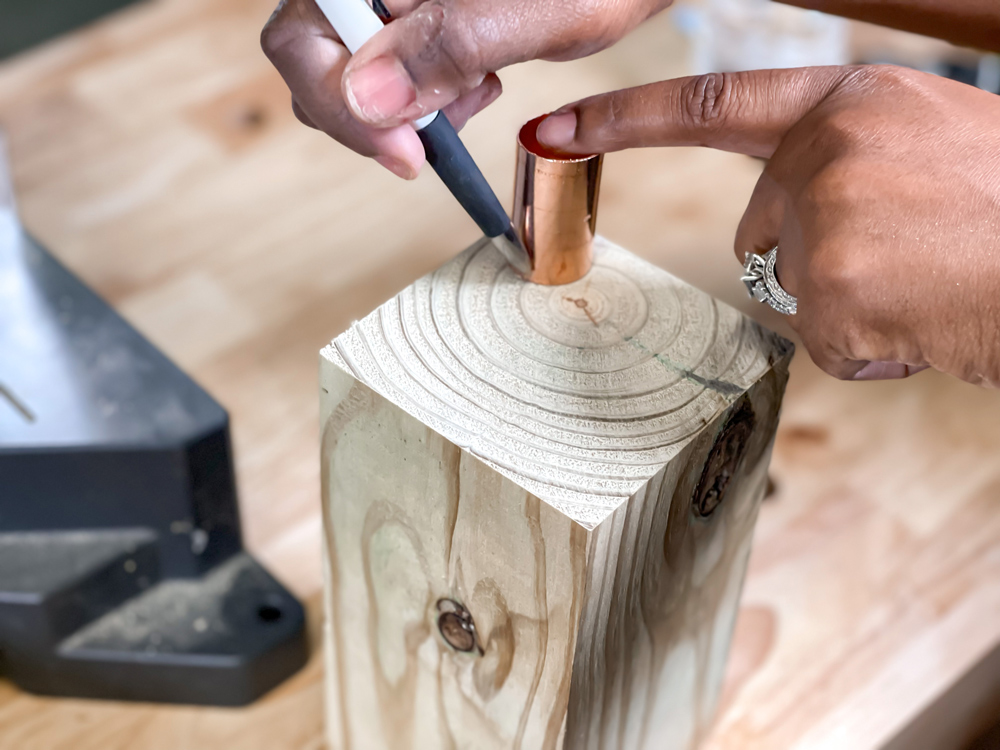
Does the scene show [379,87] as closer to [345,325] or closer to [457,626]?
[457,626]

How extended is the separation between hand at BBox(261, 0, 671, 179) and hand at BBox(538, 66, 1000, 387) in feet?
0.10

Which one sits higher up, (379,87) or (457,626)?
(379,87)

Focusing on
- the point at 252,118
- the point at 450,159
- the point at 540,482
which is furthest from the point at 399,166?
the point at 252,118

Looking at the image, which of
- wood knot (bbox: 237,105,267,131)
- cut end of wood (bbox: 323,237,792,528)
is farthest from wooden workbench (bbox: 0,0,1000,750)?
cut end of wood (bbox: 323,237,792,528)

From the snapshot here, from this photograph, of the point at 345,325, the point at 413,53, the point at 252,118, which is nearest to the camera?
the point at 413,53

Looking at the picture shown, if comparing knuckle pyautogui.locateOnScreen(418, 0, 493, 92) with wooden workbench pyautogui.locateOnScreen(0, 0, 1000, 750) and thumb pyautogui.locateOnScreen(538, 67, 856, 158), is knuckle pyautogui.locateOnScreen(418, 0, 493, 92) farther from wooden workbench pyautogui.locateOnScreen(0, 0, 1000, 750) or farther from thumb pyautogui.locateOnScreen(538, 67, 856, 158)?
wooden workbench pyautogui.locateOnScreen(0, 0, 1000, 750)

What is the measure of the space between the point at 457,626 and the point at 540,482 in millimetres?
100

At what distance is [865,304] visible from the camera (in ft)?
1.16

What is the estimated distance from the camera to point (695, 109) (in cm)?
40

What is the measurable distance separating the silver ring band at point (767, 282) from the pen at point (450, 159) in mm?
86

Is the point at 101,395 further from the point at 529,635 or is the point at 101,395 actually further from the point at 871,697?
the point at 871,697

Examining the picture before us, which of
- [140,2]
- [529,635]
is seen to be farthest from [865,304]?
[140,2]

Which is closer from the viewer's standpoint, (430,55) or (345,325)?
(430,55)

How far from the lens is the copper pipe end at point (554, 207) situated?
1.30 feet
